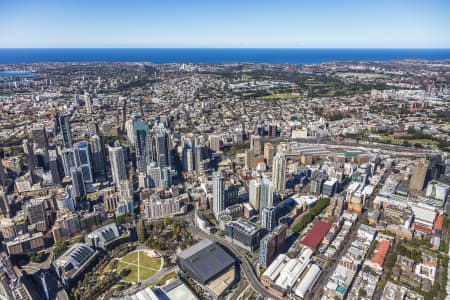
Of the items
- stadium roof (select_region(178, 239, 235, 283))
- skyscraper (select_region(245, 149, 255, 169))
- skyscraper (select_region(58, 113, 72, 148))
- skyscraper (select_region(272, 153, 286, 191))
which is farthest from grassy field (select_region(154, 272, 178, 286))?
skyscraper (select_region(58, 113, 72, 148))

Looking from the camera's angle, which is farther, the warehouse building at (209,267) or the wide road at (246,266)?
the wide road at (246,266)

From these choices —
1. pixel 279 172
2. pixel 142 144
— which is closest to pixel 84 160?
pixel 142 144

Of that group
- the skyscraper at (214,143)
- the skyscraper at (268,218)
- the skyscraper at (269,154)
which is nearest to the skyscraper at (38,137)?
the skyscraper at (214,143)

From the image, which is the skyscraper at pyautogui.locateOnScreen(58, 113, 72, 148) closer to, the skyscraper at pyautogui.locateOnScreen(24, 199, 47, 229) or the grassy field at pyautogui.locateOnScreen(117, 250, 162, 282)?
the skyscraper at pyautogui.locateOnScreen(24, 199, 47, 229)

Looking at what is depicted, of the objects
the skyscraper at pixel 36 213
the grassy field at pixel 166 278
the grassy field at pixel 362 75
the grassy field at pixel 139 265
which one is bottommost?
the grassy field at pixel 139 265

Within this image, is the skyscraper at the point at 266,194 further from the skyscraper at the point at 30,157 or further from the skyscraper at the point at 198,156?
the skyscraper at the point at 30,157

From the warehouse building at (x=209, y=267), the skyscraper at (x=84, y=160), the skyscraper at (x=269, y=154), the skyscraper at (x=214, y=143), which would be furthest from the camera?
the skyscraper at (x=214, y=143)

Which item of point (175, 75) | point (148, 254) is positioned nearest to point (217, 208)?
point (148, 254)
